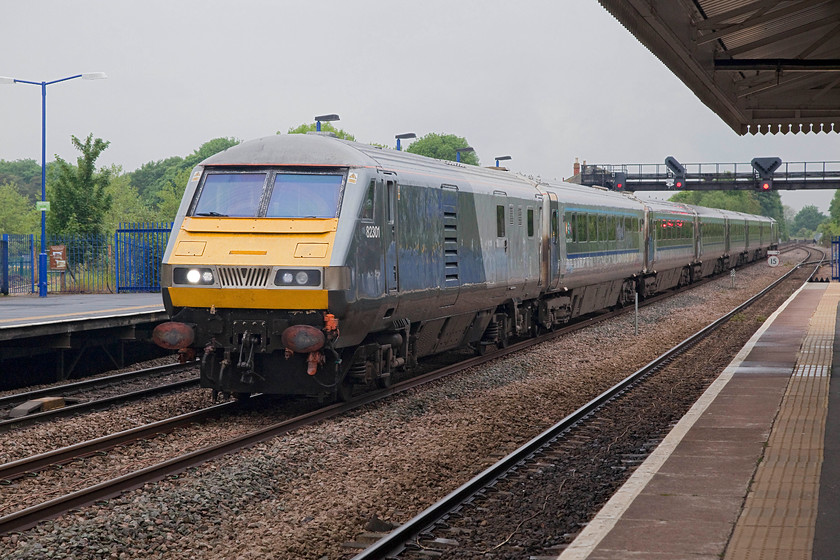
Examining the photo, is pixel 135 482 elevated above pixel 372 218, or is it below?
below

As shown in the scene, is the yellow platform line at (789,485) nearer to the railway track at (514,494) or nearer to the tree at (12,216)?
the railway track at (514,494)

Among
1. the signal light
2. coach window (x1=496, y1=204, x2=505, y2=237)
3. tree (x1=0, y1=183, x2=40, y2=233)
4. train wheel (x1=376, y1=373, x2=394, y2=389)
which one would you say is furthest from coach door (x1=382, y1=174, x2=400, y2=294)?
tree (x1=0, y1=183, x2=40, y2=233)

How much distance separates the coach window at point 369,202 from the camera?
12.1 meters

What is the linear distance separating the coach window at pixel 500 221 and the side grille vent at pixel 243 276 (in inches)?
264

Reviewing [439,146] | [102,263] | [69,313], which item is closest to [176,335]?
[69,313]

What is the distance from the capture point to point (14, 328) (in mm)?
14938

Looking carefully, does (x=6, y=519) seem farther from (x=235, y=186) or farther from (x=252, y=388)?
(x=235, y=186)

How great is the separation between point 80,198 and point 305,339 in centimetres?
2591

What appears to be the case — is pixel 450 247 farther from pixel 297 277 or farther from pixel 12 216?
pixel 12 216

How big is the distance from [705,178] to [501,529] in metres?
67.8

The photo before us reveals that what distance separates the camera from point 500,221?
57.9 ft

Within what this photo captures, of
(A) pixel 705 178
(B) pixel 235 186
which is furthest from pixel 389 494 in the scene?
(A) pixel 705 178

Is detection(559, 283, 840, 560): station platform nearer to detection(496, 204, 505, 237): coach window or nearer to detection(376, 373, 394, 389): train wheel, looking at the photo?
detection(376, 373, 394, 389): train wheel

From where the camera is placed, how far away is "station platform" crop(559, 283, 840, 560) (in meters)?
6.39
